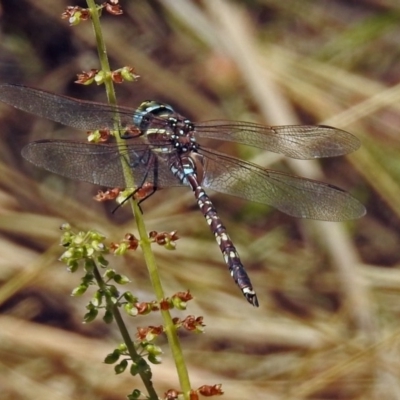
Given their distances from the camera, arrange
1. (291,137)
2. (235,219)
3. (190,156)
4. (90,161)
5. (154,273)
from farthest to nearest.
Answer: (235,219) < (291,137) < (190,156) < (90,161) < (154,273)

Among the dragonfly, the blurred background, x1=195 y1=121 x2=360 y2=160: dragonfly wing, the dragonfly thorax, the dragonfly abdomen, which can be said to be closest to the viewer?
the dragonfly abdomen

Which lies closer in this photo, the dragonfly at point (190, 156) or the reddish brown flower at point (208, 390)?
the reddish brown flower at point (208, 390)

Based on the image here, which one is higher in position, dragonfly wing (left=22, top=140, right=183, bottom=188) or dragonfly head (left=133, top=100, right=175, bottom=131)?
dragonfly head (left=133, top=100, right=175, bottom=131)

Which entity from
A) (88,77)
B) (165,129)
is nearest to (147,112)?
(165,129)

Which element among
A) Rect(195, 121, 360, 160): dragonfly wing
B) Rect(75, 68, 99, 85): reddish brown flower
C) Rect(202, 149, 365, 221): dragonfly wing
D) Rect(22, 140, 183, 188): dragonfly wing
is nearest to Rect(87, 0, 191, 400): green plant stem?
Rect(75, 68, 99, 85): reddish brown flower

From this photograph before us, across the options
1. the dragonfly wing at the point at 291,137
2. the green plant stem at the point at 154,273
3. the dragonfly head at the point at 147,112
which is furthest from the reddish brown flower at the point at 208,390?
the dragonfly wing at the point at 291,137

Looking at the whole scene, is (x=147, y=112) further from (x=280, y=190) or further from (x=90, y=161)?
(x=280, y=190)

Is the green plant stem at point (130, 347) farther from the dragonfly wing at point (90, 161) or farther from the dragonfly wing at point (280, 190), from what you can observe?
the dragonfly wing at point (280, 190)

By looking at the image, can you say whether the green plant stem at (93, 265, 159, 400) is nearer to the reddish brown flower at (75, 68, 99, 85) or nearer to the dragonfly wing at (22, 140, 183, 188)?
the reddish brown flower at (75, 68, 99, 85)
